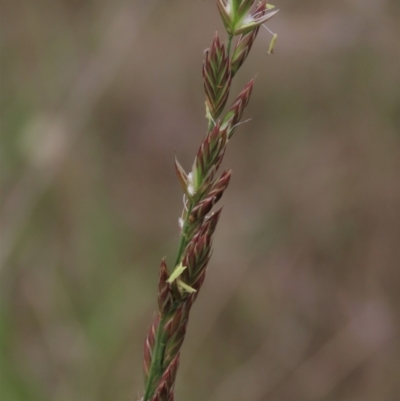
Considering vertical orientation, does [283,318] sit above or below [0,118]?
below

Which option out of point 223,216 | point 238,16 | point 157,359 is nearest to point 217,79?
point 238,16

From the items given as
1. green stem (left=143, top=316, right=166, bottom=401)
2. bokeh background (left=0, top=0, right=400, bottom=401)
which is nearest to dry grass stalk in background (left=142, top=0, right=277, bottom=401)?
green stem (left=143, top=316, right=166, bottom=401)

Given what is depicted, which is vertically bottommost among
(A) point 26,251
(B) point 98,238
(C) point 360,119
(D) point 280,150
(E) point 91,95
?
(A) point 26,251

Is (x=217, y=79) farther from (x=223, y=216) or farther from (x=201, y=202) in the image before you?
(x=223, y=216)

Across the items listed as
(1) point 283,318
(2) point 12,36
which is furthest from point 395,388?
(2) point 12,36

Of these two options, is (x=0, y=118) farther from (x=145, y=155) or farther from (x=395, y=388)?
(x=395, y=388)

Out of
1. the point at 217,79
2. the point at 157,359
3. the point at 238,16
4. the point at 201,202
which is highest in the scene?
the point at 238,16

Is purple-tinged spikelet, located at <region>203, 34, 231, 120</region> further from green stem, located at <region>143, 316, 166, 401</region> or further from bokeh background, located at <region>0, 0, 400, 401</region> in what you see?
bokeh background, located at <region>0, 0, 400, 401</region>
